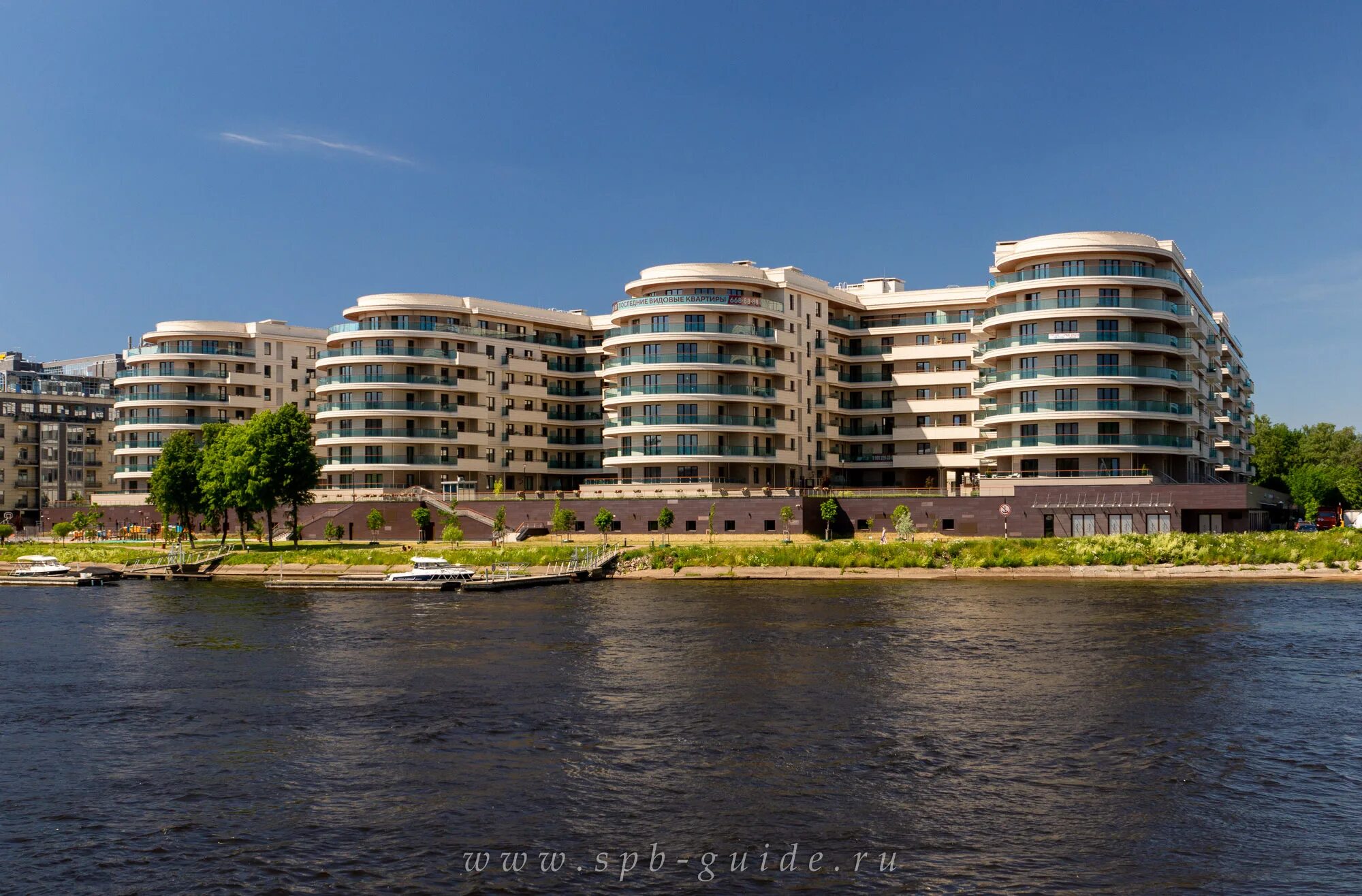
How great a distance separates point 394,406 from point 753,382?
133ft

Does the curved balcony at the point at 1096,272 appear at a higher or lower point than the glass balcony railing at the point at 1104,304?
higher

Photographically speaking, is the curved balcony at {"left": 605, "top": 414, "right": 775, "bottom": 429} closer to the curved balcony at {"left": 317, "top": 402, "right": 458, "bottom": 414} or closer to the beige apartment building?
the curved balcony at {"left": 317, "top": 402, "right": 458, "bottom": 414}

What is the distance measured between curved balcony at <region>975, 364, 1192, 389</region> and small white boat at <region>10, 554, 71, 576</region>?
83.6 meters

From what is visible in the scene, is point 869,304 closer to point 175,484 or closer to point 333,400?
point 333,400

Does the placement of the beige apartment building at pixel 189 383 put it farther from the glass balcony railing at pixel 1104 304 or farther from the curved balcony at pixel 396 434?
the glass balcony railing at pixel 1104 304

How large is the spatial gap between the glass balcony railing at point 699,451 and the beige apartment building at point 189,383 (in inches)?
2295

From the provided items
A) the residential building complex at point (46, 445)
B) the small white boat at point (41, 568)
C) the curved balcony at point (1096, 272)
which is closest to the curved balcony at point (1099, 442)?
the curved balcony at point (1096, 272)

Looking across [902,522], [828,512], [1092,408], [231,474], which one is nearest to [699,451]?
[828,512]

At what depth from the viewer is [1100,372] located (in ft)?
348

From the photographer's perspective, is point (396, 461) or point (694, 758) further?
point (396, 461)

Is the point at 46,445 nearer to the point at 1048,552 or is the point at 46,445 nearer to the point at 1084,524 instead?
the point at 1084,524

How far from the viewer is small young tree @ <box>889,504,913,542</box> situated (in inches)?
3797

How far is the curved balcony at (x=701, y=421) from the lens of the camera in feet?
383

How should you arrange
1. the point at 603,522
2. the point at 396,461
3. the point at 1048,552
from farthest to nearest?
the point at 396,461 < the point at 603,522 < the point at 1048,552
